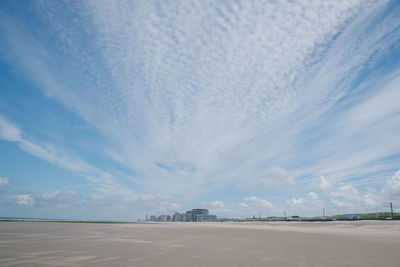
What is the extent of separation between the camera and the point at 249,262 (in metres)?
10.4

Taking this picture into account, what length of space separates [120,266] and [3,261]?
5.50 metres

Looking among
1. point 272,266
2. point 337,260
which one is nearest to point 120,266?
point 272,266

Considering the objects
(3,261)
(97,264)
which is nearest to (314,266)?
(97,264)

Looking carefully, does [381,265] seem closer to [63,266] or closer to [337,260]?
[337,260]

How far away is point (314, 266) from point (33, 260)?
40.7 ft

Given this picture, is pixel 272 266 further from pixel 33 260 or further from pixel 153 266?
pixel 33 260

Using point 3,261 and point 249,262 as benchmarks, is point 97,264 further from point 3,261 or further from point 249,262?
point 249,262

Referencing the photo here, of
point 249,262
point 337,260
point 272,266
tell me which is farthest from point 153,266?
point 337,260

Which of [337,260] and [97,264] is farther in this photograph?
[337,260]

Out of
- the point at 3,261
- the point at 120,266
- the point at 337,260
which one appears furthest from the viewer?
the point at 337,260

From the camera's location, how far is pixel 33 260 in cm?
1041

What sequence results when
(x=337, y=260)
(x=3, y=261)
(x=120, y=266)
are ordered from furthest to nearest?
(x=337, y=260) < (x=3, y=261) < (x=120, y=266)

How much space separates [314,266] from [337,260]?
236 cm

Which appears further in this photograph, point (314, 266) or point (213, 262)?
point (213, 262)
